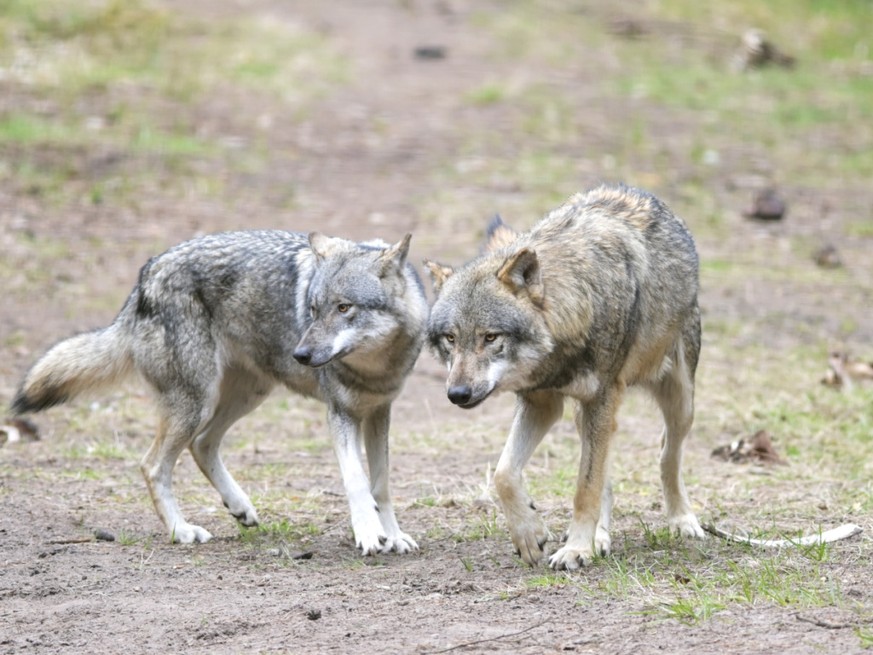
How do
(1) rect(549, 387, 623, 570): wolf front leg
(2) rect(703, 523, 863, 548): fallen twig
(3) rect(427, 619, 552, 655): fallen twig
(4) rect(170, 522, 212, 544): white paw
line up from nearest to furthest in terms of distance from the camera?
(3) rect(427, 619, 552, 655): fallen twig < (2) rect(703, 523, 863, 548): fallen twig < (1) rect(549, 387, 623, 570): wolf front leg < (4) rect(170, 522, 212, 544): white paw

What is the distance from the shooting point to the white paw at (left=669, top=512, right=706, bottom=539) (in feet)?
22.5

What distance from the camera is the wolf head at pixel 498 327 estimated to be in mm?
6008

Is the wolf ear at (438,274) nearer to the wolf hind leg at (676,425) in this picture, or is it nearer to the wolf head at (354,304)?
the wolf head at (354,304)

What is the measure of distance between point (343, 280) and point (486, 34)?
16584 mm

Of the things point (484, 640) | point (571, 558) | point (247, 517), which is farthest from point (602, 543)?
point (247, 517)

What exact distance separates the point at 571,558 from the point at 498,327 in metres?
1.13

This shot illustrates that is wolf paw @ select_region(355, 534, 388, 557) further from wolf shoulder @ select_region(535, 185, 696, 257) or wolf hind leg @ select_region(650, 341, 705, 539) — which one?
wolf shoulder @ select_region(535, 185, 696, 257)

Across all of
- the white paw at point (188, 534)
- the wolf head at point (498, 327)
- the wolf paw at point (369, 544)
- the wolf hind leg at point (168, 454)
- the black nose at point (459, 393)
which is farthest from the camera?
the wolf hind leg at point (168, 454)

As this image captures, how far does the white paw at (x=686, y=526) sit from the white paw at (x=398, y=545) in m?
1.34

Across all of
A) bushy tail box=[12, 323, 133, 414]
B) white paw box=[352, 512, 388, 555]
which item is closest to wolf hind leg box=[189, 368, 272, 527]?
bushy tail box=[12, 323, 133, 414]

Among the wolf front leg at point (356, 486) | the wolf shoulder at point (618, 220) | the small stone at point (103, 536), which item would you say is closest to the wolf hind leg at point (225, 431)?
the small stone at point (103, 536)

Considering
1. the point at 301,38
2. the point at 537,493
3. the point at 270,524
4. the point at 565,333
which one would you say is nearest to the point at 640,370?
the point at 565,333

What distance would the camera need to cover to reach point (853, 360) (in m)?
10.6

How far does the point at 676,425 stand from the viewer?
279 inches
